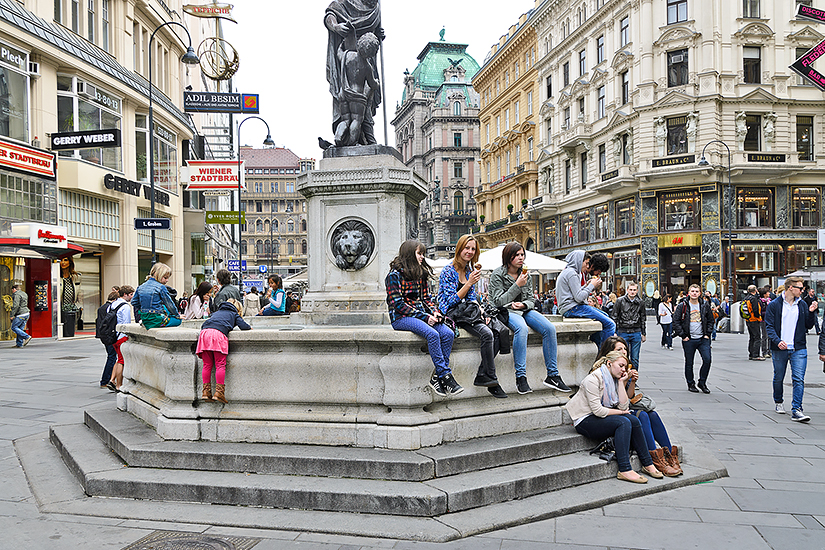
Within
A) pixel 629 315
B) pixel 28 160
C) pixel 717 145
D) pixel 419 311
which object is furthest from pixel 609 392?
Result: pixel 717 145

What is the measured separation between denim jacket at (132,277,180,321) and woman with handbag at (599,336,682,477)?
4.61 meters

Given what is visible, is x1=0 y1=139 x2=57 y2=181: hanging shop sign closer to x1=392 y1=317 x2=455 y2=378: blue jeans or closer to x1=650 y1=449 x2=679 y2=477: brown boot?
x1=392 y1=317 x2=455 y2=378: blue jeans

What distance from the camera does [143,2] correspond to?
2925cm

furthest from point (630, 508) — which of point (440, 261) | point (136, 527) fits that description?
point (440, 261)

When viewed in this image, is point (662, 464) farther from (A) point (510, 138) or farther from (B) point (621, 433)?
(A) point (510, 138)

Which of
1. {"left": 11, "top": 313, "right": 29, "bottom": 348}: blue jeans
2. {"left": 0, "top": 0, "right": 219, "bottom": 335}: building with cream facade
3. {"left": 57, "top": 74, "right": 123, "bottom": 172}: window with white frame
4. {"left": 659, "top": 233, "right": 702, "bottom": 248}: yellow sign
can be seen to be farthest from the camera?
{"left": 659, "top": 233, "right": 702, "bottom": 248}: yellow sign

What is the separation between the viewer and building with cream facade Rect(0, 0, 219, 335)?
817 inches

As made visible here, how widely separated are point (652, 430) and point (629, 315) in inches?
226

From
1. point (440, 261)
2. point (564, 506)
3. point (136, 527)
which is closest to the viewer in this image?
point (136, 527)

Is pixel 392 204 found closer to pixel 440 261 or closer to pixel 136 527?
pixel 136 527

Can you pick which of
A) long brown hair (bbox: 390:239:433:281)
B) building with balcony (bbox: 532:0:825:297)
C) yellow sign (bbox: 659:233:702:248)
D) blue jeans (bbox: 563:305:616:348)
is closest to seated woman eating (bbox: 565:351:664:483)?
blue jeans (bbox: 563:305:616:348)

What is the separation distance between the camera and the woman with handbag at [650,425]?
19.7 ft

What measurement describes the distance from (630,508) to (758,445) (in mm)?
3085

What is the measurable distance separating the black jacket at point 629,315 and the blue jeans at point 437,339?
22.6ft
